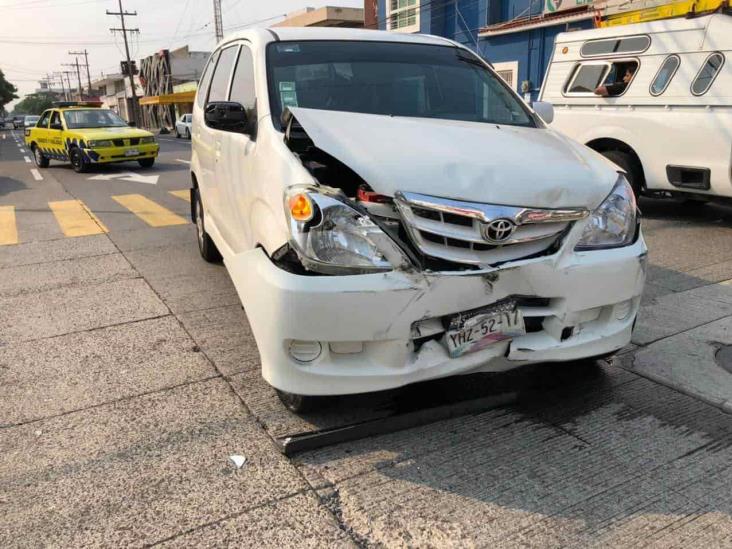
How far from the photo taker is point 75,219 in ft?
29.3

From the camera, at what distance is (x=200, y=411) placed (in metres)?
3.25

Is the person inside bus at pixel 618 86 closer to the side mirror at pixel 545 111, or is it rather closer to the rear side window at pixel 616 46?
the rear side window at pixel 616 46

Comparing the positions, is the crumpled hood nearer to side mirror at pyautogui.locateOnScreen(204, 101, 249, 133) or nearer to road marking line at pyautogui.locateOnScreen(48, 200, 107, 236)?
side mirror at pyautogui.locateOnScreen(204, 101, 249, 133)

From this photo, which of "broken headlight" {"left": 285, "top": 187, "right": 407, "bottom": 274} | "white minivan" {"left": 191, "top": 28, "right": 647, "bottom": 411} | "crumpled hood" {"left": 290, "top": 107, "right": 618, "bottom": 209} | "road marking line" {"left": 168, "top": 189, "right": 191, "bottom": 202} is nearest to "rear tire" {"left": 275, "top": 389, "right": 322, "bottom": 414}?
"white minivan" {"left": 191, "top": 28, "right": 647, "bottom": 411}

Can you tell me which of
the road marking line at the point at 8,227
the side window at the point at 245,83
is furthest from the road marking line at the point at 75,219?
the side window at the point at 245,83

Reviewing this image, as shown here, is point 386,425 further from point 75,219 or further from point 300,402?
point 75,219

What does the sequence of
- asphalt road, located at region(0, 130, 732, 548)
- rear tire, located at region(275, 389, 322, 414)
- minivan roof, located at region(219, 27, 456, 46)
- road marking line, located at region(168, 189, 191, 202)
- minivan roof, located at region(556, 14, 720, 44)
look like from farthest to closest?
road marking line, located at region(168, 189, 191, 202)
minivan roof, located at region(556, 14, 720, 44)
minivan roof, located at region(219, 27, 456, 46)
rear tire, located at region(275, 389, 322, 414)
asphalt road, located at region(0, 130, 732, 548)

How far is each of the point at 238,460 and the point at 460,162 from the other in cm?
169

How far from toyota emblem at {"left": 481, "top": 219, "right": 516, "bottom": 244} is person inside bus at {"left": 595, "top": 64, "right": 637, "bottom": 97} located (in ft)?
21.1

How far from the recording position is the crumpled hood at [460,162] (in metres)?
2.64

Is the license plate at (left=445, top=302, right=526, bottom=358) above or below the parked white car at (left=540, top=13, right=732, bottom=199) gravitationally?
below

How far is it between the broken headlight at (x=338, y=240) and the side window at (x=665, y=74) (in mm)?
6499

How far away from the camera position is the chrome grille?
2.57m

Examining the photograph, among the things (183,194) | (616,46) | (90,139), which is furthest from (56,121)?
(616,46)
